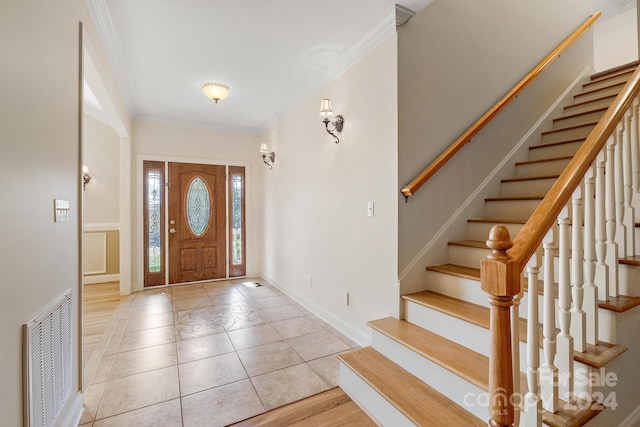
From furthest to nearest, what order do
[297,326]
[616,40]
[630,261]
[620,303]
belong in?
[616,40]
[297,326]
[630,261]
[620,303]

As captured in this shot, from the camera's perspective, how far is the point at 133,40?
101 inches

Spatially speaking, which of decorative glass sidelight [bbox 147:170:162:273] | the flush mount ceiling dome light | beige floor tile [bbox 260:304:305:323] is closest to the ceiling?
the flush mount ceiling dome light

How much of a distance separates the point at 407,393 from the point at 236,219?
13.7 ft

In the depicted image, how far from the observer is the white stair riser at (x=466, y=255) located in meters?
2.29

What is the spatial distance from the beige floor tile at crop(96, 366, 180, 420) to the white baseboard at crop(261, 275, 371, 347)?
4.90 feet

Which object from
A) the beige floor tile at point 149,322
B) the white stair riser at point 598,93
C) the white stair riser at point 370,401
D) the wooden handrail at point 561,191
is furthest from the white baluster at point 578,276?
the beige floor tile at point 149,322

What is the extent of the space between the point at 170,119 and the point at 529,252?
5.05 metres

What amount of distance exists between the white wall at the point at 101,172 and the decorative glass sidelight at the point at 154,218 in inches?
39.7

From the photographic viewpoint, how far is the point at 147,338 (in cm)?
286

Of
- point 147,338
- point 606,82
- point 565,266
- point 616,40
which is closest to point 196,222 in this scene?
point 147,338

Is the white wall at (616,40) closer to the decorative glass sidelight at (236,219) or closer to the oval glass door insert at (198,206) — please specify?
the decorative glass sidelight at (236,219)

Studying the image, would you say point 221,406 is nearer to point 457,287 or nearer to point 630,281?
point 457,287

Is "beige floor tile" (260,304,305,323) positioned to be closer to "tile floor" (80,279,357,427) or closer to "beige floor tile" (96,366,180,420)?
"tile floor" (80,279,357,427)

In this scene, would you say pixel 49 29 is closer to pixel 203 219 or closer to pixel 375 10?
pixel 375 10
